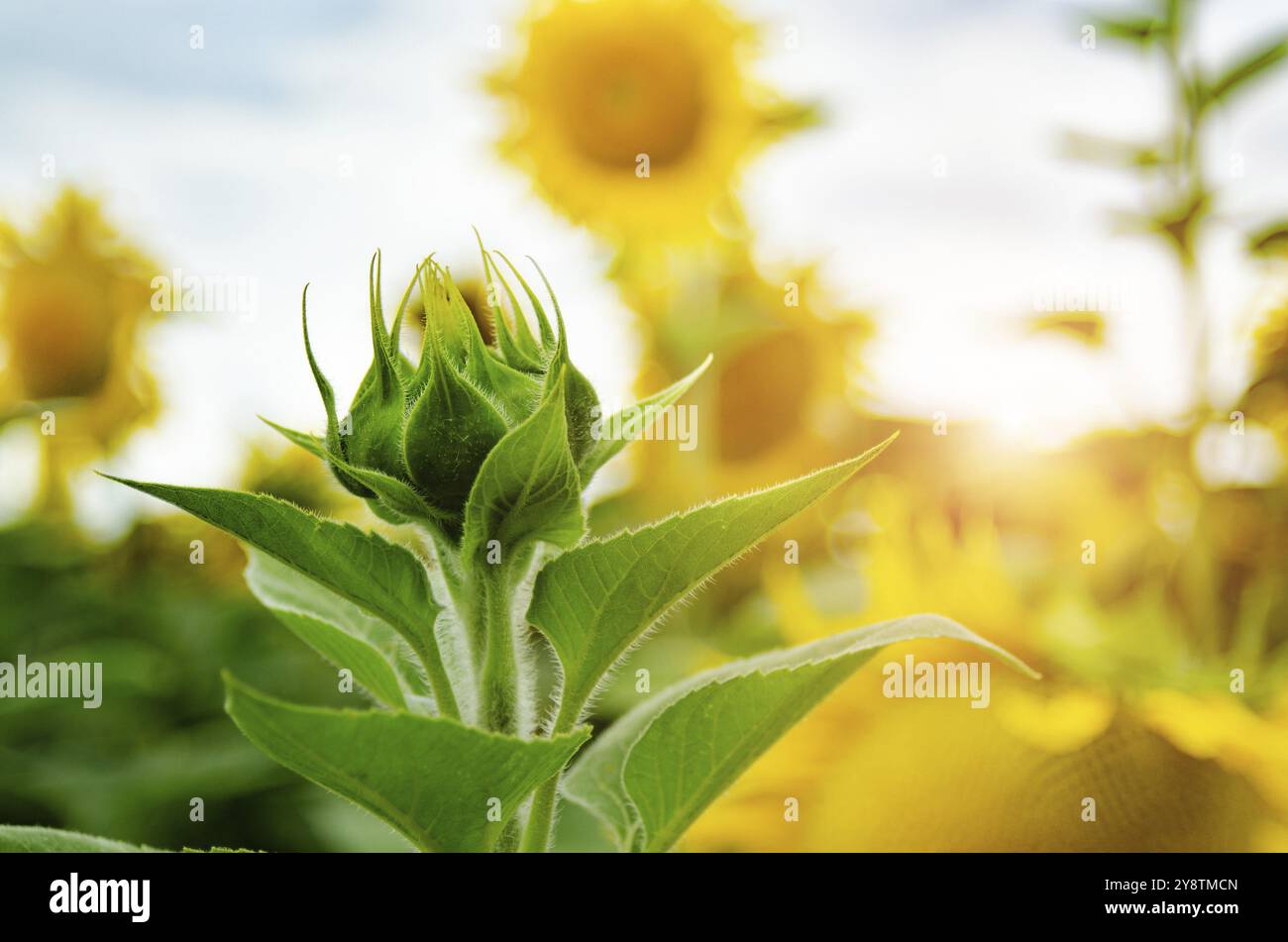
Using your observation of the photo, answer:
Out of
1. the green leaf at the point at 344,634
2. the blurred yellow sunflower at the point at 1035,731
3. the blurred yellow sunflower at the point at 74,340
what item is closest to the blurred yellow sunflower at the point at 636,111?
the blurred yellow sunflower at the point at 74,340

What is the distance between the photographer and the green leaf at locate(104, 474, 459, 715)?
30cm

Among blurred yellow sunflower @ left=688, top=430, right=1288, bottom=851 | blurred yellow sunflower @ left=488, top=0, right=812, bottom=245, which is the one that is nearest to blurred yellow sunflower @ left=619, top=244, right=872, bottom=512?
blurred yellow sunflower @ left=488, top=0, right=812, bottom=245

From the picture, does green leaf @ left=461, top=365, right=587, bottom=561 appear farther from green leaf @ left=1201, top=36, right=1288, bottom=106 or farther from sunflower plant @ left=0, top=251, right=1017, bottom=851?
green leaf @ left=1201, top=36, right=1288, bottom=106

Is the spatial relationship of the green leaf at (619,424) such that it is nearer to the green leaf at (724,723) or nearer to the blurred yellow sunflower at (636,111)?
the green leaf at (724,723)

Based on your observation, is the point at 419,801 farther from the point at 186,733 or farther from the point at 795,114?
the point at 795,114

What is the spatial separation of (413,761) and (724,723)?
101 mm

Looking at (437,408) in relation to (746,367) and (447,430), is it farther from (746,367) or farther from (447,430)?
(746,367)

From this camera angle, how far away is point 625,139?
1.50m

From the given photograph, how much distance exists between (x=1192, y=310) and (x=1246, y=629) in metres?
0.25

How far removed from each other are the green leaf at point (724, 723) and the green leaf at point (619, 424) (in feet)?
0.24

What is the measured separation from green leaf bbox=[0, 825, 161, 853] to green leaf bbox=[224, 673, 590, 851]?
10 centimetres

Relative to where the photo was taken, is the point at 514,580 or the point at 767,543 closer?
the point at 514,580
